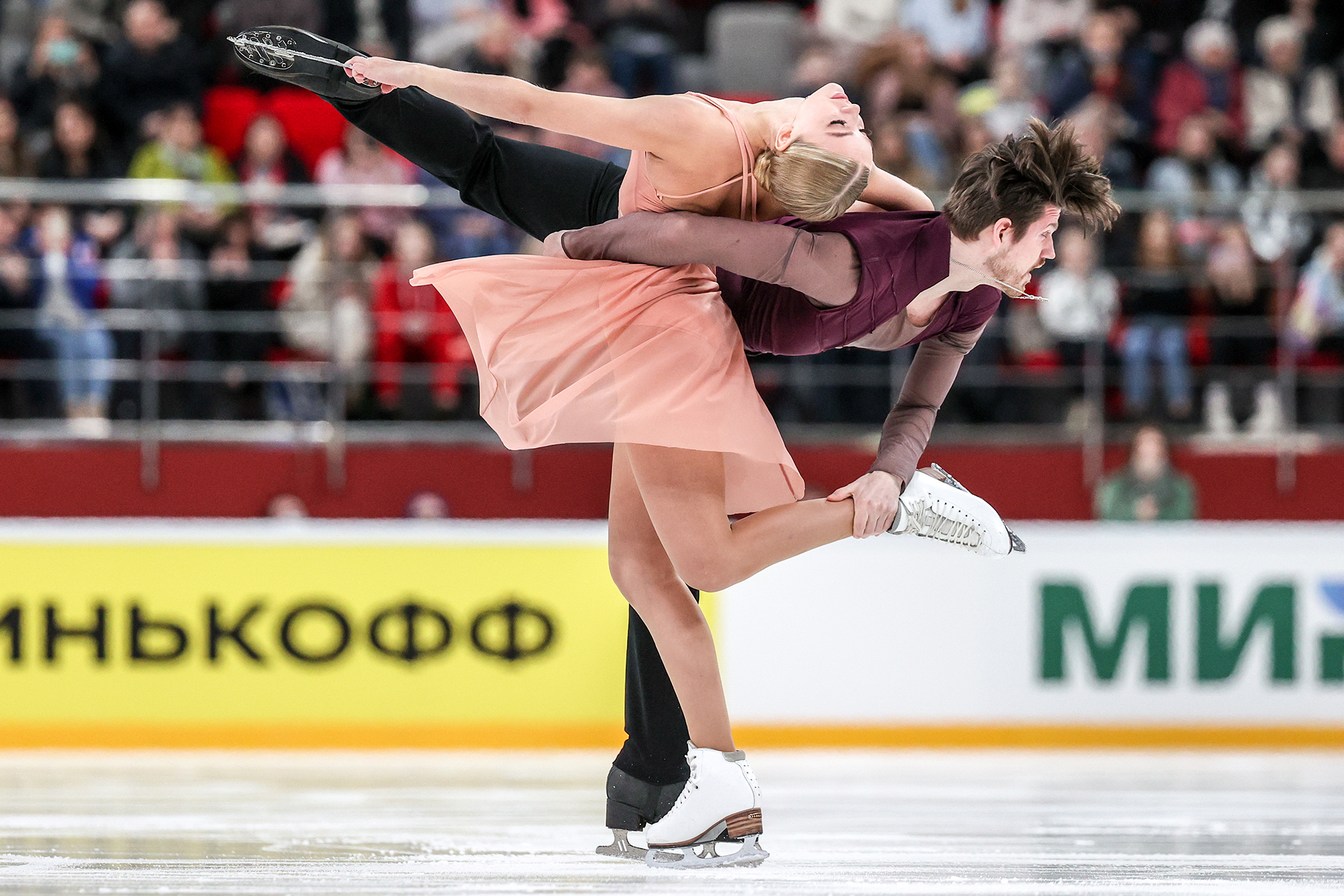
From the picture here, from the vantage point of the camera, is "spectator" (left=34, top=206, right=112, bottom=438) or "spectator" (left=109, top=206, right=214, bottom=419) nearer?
"spectator" (left=34, top=206, right=112, bottom=438)

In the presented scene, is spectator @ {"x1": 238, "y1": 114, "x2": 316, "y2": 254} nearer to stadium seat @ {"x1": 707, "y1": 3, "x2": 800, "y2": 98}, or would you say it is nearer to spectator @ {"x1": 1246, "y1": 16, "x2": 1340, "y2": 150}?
stadium seat @ {"x1": 707, "y1": 3, "x2": 800, "y2": 98}

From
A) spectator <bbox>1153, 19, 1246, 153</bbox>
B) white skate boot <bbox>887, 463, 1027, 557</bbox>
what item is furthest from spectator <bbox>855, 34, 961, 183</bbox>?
white skate boot <bbox>887, 463, 1027, 557</bbox>

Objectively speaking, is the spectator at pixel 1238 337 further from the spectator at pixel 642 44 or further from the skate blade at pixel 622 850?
the skate blade at pixel 622 850

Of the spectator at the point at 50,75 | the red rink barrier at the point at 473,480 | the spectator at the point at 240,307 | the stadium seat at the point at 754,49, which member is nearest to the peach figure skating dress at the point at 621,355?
the red rink barrier at the point at 473,480

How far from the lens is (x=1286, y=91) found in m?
8.18

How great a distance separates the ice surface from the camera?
2.63 m

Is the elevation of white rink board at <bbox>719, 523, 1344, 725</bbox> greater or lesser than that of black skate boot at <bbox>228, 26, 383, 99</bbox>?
lesser

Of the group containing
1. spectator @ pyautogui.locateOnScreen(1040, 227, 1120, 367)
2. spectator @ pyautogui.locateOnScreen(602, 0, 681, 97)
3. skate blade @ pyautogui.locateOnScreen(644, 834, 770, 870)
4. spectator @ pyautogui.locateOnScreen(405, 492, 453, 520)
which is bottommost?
skate blade @ pyautogui.locateOnScreen(644, 834, 770, 870)

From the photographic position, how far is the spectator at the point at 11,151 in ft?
22.3

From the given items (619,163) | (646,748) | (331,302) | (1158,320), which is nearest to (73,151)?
(331,302)

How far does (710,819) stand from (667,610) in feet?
1.18

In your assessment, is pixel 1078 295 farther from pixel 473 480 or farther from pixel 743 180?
pixel 743 180

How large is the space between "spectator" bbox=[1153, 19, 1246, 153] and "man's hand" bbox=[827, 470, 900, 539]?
5572 mm

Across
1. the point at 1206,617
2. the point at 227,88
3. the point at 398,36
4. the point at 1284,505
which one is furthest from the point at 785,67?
the point at 1206,617
